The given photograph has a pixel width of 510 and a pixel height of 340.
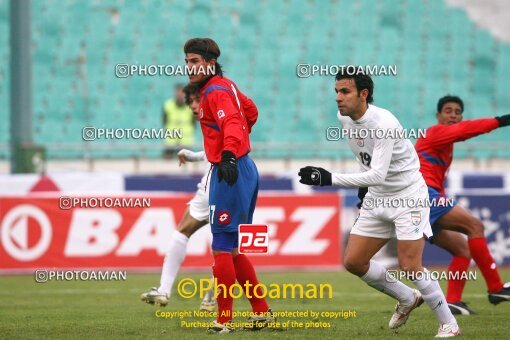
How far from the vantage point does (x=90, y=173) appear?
14.5 m

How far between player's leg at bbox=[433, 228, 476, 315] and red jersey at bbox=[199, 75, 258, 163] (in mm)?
2955

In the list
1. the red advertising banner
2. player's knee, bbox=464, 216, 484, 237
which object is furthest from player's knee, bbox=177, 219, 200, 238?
the red advertising banner

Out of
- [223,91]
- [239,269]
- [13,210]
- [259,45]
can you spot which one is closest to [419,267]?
[239,269]

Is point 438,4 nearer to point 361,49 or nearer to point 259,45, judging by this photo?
point 361,49

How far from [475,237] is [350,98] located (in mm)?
2785

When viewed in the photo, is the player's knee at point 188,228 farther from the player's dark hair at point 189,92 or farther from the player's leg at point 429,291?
the player's leg at point 429,291

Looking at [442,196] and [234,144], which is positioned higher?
[234,144]

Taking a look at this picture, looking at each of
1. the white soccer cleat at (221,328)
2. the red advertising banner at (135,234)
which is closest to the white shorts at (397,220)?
the white soccer cleat at (221,328)

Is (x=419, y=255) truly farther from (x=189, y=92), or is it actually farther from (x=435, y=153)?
(x=189, y=92)

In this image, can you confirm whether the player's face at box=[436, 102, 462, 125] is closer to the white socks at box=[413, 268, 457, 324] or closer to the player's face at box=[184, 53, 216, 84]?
the white socks at box=[413, 268, 457, 324]

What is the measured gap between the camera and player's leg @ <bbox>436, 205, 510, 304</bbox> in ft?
30.7

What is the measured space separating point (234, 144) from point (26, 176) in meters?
7.83

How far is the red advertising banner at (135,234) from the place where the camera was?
13.6 m

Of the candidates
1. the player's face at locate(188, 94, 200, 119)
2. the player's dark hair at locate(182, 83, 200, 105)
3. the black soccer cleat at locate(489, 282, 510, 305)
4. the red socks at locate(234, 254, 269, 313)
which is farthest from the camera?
the player's face at locate(188, 94, 200, 119)
